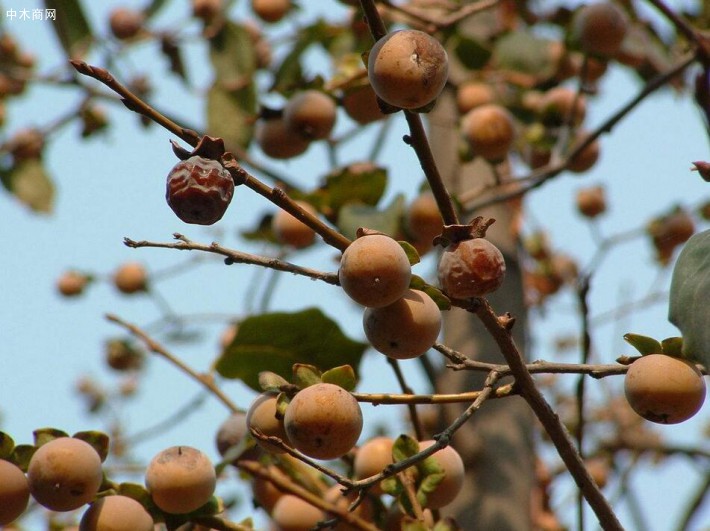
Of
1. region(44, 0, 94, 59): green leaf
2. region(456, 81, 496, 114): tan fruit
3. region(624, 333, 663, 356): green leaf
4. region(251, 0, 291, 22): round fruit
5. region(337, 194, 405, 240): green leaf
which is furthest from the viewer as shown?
region(251, 0, 291, 22): round fruit

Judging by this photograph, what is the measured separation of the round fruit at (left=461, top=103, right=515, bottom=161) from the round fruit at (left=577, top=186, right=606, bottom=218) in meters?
0.76

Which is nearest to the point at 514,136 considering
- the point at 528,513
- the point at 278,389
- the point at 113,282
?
the point at 528,513

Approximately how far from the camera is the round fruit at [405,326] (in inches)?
26.4

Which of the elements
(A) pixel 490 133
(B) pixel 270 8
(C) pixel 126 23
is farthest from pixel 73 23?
(A) pixel 490 133

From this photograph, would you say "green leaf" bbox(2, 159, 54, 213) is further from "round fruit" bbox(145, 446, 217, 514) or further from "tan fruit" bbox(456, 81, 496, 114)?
"round fruit" bbox(145, 446, 217, 514)

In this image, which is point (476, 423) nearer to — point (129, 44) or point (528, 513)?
point (528, 513)

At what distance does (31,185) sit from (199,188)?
178 cm

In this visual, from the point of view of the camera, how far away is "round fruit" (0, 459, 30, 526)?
29.7 inches

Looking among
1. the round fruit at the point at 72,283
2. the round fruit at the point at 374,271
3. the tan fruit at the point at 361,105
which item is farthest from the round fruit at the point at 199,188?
the round fruit at the point at 72,283

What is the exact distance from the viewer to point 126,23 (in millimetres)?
2150

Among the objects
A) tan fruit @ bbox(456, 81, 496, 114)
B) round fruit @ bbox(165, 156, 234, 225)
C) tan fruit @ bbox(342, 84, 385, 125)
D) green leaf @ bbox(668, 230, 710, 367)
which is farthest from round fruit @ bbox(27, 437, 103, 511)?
tan fruit @ bbox(456, 81, 496, 114)

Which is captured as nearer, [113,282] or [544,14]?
[544,14]

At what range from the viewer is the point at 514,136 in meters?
1.44

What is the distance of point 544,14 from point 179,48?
86cm
